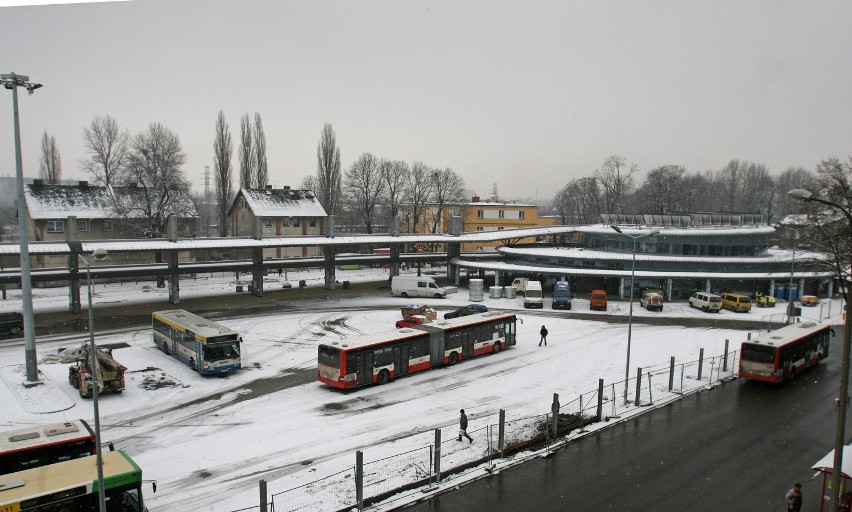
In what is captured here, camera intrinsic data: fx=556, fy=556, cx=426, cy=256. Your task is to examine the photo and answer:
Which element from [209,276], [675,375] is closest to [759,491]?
[675,375]

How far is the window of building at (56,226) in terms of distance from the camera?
52.6 meters

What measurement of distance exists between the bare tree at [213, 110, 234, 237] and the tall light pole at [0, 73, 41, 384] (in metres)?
42.4

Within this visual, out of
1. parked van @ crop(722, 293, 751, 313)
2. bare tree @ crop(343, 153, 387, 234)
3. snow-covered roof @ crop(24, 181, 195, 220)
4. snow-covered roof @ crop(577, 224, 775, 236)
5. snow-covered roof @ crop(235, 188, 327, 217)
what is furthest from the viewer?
bare tree @ crop(343, 153, 387, 234)

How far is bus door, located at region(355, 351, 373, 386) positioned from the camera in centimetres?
2309

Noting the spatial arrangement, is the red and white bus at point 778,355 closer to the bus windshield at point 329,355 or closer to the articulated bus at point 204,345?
the bus windshield at point 329,355

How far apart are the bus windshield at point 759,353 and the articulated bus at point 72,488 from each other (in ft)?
77.4

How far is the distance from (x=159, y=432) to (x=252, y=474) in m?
5.16

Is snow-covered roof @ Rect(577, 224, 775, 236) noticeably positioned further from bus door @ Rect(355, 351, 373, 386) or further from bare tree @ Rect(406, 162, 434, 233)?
bus door @ Rect(355, 351, 373, 386)

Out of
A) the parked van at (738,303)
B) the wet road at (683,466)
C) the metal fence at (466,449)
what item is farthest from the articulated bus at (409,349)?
the parked van at (738,303)

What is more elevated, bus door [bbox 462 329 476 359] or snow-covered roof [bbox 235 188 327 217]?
snow-covered roof [bbox 235 188 327 217]

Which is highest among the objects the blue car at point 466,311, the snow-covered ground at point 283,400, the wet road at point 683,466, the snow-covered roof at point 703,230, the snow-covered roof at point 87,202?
the snow-covered roof at point 87,202

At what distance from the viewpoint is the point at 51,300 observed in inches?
1763

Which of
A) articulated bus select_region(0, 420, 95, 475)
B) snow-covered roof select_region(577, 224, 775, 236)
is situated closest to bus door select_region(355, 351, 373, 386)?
articulated bus select_region(0, 420, 95, 475)

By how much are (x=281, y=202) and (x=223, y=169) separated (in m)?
7.64
